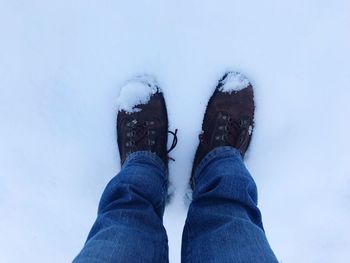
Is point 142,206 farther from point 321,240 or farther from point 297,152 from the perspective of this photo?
point 321,240

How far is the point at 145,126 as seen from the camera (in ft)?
3.84

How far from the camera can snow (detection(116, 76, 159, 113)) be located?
1.08 metres

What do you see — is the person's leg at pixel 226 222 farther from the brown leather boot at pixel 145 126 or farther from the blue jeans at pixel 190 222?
the brown leather boot at pixel 145 126

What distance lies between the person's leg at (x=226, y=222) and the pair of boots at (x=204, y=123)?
0.15 metres

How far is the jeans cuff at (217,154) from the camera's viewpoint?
3.44ft

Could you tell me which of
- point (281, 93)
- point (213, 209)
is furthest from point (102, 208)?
point (281, 93)

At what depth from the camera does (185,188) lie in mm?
1184

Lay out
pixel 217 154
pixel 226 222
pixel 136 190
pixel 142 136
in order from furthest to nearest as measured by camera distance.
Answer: pixel 142 136 < pixel 217 154 < pixel 136 190 < pixel 226 222

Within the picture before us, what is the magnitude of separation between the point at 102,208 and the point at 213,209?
0.26 meters

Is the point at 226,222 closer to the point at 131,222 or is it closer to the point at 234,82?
the point at 131,222

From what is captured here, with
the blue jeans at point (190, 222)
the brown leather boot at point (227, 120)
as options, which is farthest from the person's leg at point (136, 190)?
the brown leather boot at point (227, 120)

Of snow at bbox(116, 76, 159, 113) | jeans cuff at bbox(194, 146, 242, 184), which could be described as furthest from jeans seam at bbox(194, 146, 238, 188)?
snow at bbox(116, 76, 159, 113)

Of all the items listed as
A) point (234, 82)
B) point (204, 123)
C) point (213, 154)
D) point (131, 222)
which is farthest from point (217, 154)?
point (131, 222)

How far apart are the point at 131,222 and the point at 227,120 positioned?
500 millimetres
